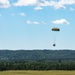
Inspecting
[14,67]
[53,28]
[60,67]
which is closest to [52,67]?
[60,67]

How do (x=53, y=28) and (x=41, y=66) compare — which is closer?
(x=53, y=28)

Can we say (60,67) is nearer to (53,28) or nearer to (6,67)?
(6,67)

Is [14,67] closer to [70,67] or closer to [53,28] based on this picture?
[70,67]

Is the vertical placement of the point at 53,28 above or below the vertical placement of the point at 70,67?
above

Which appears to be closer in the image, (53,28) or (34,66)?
(53,28)

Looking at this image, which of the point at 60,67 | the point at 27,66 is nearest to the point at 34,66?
the point at 27,66

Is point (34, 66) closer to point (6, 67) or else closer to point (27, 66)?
point (27, 66)

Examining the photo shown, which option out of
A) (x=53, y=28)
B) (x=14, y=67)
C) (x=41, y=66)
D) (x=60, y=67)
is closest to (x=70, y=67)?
(x=60, y=67)

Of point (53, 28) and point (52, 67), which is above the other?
point (53, 28)
